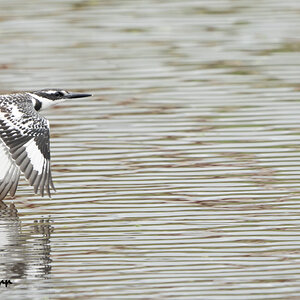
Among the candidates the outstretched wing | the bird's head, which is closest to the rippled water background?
the outstretched wing

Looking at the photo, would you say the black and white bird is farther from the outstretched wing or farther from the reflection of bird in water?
Result: the reflection of bird in water

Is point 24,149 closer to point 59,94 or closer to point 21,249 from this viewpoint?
point 21,249

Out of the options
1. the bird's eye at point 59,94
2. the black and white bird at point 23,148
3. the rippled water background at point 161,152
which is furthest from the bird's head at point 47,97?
the black and white bird at point 23,148

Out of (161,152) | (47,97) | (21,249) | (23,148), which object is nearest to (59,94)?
(47,97)

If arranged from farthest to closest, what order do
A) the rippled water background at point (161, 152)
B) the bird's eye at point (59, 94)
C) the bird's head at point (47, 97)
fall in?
the bird's eye at point (59, 94)
the bird's head at point (47, 97)
the rippled water background at point (161, 152)

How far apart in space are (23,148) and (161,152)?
2.60 metres

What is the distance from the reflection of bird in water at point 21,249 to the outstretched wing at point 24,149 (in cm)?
44

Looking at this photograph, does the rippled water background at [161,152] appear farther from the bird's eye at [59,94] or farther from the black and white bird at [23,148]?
the bird's eye at [59,94]

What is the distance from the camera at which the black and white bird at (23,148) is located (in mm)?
13922

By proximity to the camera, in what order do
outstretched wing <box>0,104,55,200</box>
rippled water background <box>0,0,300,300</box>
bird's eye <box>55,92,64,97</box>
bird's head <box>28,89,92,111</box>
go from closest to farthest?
1. rippled water background <box>0,0,300,300</box>
2. outstretched wing <box>0,104,55,200</box>
3. bird's head <box>28,89,92,111</box>
4. bird's eye <box>55,92,64,97</box>

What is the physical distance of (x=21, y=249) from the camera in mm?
12234

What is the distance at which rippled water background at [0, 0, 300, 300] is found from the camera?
444 inches

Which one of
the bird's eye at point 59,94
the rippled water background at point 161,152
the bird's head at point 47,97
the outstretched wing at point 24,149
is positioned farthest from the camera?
the bird's eye at point 59,94

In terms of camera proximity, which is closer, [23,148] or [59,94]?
[23,148]
